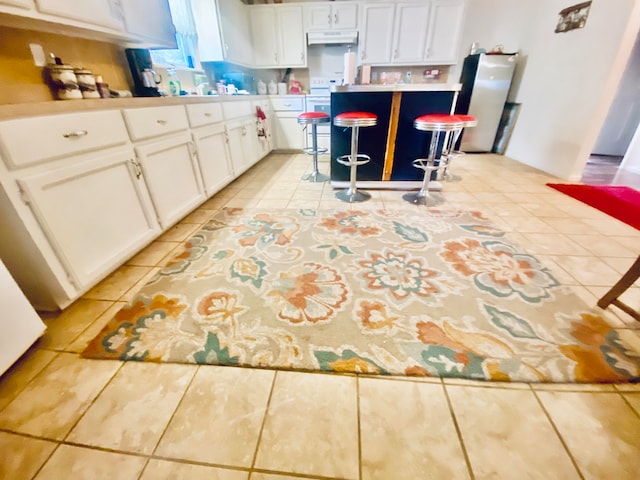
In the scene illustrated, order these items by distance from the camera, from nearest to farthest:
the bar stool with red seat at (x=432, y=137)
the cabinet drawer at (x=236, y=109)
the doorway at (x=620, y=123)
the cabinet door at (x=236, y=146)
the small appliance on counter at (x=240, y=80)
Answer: the bar stool with red seat at (x=432, y=137)
the cabinet drawer at (x=236, y=109)
the cabinet door at (x=236, y=146)
the doorway at (x=620, y=123)
the small appliance on counter at (x=240, y=80)

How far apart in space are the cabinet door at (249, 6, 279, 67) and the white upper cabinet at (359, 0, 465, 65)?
1.40m

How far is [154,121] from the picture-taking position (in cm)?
167

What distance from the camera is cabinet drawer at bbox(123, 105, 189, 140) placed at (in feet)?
4.93

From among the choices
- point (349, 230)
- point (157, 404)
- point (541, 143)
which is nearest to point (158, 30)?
point (349, 230)

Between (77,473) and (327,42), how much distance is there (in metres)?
5.15

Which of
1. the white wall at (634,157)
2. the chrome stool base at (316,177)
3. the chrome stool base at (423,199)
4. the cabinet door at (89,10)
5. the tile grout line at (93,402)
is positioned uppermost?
the cabinet door at (89,10)

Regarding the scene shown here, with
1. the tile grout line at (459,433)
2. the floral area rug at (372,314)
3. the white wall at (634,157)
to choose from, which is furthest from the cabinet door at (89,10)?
the white wall at (634,157)

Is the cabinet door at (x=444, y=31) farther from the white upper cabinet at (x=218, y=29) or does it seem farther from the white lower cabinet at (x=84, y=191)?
the white lower cabinet at (x=84, y=191)

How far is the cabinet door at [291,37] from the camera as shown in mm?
4043

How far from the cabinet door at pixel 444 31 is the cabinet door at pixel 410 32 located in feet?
0.34

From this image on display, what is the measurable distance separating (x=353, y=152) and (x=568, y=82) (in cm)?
289

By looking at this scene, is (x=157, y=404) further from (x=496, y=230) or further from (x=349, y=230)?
(x=496, y=230)

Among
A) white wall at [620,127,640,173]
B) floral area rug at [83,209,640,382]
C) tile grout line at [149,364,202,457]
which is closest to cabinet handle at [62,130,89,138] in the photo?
floral area rug at [83,209,640,382]

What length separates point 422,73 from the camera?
446 cm
